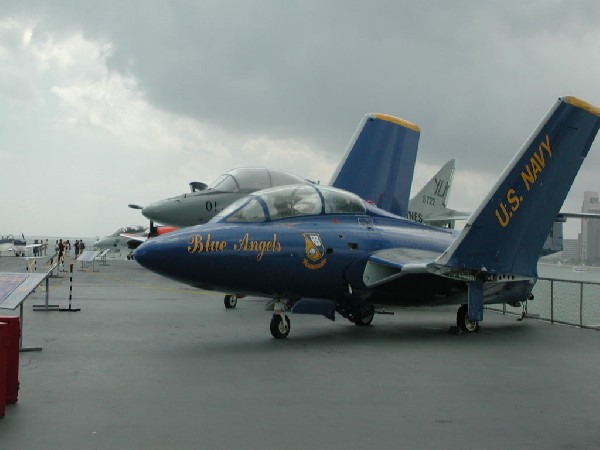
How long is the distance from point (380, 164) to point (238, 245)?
463 inches

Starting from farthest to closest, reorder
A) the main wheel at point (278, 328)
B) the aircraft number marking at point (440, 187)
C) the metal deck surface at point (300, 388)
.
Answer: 1. the aircraft number marking at point (440, 187)
2. the main wheel at point (278, 328)
3. the metal deck surface at point (300, 388)

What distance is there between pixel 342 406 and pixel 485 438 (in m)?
1.78

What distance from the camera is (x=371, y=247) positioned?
14.5 m

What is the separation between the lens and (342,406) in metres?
7.60

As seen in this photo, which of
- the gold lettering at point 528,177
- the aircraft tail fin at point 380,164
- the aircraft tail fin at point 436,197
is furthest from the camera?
the aircraft tail fin at point 436,197

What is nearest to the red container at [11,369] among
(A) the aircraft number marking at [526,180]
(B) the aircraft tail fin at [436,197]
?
(A) the aircraft number marking at [526,180]

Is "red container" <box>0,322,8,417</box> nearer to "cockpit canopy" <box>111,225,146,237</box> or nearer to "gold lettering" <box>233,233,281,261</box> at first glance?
"gold lettering" <box>233,233,281,261</box>

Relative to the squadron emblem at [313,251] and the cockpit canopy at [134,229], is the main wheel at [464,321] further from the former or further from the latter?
the cockpit canopy at [134,229]

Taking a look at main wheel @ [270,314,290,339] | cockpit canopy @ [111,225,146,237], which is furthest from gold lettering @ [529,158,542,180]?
cockpit canopy @ [111,225,146,237]

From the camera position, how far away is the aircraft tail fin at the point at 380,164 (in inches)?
922

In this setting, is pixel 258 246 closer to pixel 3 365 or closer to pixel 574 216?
pixel 3 365

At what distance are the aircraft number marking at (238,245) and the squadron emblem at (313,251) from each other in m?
0.66

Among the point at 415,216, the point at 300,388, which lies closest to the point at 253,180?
the point at 415,216

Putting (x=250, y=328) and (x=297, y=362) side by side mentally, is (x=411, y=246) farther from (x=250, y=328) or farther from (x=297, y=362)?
(x=297, y=362)
